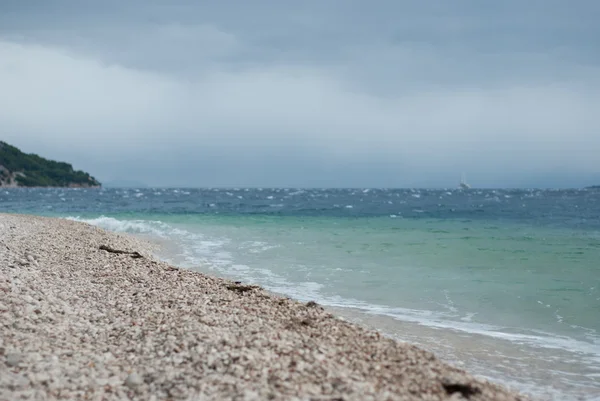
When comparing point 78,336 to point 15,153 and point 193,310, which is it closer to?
point 193,310

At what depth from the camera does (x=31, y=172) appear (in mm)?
179500

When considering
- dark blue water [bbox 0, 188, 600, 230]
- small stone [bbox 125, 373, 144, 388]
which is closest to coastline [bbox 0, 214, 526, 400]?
→ small stone [bbox 125, 373, 144, 388]

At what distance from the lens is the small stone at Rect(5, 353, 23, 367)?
580cm

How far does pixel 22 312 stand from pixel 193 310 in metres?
2.53

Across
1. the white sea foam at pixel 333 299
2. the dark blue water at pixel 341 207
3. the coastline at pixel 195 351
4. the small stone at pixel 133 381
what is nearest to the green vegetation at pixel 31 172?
the dark blue water at pixel 341 207

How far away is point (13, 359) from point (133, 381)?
1572 millimetres

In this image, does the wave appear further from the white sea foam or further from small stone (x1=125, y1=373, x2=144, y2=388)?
small stone (x1=125, y1=373, x2=144, y2=388)

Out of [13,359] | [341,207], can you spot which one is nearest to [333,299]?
[13,359]

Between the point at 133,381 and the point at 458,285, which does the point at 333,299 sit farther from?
the point at 133,381

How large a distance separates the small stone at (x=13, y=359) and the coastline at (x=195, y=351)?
11 millimetres

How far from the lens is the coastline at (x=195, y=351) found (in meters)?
5.24

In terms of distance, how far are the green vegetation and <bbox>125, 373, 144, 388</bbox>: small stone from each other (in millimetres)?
184387

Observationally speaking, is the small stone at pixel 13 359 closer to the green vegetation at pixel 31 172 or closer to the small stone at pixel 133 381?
the small stone at pixel 133 381

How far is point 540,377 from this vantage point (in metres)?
7.48
